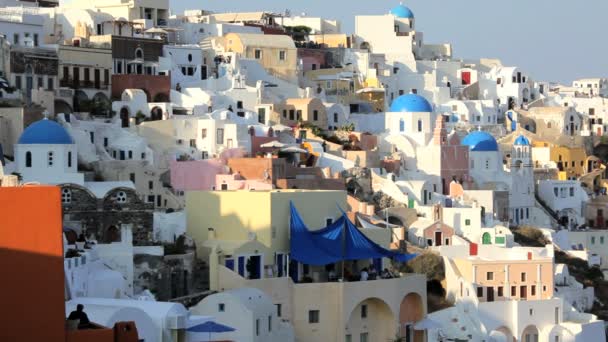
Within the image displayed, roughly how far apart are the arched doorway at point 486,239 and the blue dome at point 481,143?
9.64 m

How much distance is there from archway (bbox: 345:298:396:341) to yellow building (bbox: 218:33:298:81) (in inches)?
1003

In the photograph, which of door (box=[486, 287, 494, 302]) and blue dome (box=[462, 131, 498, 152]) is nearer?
door (box=[486, 287, 494, 302])

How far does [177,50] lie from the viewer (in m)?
71.2

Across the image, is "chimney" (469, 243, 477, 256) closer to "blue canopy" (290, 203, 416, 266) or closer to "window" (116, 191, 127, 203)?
"blue canopy" (290, 203, 416, 266)

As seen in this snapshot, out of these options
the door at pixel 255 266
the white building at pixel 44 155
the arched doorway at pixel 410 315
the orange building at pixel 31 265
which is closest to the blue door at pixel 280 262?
the door at pixel 255 266

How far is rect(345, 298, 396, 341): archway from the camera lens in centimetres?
5053

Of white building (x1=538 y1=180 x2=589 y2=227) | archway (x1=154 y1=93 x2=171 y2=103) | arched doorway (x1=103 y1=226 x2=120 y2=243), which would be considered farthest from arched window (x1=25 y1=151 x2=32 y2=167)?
white building (x1=538 y1=180 x2=589 y2=227)

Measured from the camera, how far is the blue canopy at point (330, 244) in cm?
5112

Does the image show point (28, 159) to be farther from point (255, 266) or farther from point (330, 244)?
point (330, 244)

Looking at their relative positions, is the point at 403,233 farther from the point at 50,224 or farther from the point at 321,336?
the point at 50,224

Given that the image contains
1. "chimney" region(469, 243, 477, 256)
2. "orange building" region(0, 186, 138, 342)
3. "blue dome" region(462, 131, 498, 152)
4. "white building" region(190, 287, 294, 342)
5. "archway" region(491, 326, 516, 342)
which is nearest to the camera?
"orange building" region(0, 186, 138, 342)

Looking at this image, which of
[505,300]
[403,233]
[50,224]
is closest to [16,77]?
[403,233]

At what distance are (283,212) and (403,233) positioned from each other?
24.2 ft

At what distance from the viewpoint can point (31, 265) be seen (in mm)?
32625
